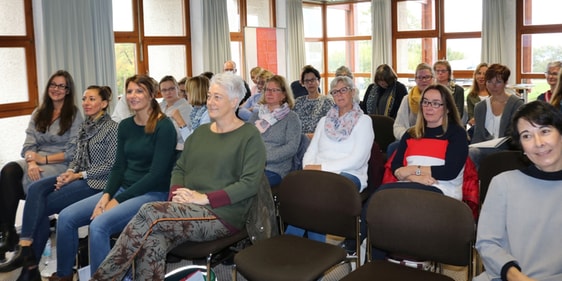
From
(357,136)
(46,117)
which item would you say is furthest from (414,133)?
(46,117)

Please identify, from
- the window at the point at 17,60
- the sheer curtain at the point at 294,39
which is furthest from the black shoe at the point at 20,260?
the sheer curtain at the point at 294,39

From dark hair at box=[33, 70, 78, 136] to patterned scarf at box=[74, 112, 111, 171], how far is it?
416 mm

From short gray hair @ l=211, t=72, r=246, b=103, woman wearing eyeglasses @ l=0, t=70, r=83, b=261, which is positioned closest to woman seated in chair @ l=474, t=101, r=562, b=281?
short gray hair @ l=211, t=72, r=246, b=103

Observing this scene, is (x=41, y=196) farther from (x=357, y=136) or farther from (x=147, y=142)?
(x=357, y=136)

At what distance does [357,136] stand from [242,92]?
928 millimetres

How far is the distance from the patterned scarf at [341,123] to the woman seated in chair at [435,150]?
40 cm

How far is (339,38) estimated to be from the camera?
38.2 feet

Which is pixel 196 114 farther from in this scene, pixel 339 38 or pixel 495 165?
pixel 339 38

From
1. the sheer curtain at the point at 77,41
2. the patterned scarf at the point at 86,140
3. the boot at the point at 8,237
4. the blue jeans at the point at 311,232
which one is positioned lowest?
the boot at the point at 8,237

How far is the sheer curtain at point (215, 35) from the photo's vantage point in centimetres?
836

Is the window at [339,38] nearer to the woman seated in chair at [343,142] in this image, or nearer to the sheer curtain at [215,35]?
the sheer curtain at [215,35]

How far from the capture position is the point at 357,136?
3.59m

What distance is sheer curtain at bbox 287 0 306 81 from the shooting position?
34.0 feet

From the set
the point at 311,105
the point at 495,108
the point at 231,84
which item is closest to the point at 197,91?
the point at 311,105
